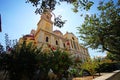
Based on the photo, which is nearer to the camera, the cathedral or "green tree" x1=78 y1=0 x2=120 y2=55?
"green tree" x1=78 y1=0 x2=120 y2=55

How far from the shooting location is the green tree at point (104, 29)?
76.1 ft

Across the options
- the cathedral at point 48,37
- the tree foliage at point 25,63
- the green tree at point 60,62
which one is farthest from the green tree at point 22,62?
the cathedral at point 48,37

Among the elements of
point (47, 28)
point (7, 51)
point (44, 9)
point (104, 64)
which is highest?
point (47, 28)

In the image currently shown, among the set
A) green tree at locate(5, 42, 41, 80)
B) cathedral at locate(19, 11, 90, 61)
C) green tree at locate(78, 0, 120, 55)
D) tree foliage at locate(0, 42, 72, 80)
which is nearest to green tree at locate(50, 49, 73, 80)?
tree foliage at locate(0, 42, 72, 80)

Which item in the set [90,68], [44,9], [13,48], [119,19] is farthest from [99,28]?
[44,9]

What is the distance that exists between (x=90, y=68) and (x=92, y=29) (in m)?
8.25

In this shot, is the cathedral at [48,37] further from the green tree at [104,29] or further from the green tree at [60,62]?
the green tree at [60,62]

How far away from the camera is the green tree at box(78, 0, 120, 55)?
76.1 feet

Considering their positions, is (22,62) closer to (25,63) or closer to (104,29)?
(25,63)

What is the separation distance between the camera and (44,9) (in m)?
7.09

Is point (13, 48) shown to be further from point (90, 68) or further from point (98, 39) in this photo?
point (98, 39)

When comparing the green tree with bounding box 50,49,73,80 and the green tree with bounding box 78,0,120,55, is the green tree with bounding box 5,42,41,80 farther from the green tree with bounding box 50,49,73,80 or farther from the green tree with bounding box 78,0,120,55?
the green tree with bounding box 78,0,120,55

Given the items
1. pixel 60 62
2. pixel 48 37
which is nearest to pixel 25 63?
pixel 60 62

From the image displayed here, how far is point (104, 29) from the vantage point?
77.7ft
